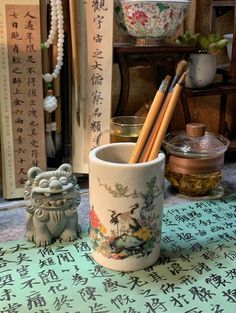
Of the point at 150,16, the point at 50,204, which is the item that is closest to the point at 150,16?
the point at 150,16

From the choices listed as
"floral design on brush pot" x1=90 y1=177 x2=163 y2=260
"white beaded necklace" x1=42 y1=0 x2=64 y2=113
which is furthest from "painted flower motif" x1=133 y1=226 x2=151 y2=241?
"white beaded necklace" x1=42 y1=0 x2=64 y2=113

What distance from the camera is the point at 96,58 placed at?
3.07ft

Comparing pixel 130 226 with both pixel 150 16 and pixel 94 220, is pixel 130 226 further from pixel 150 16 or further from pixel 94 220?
pixel 150 16

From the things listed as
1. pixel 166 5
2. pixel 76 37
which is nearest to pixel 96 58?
pixel 76 37

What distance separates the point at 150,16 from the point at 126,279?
592 mm

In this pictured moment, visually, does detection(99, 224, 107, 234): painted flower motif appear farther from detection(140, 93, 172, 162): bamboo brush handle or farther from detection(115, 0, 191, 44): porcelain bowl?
detection(115, 0, 191, 44): porcelain bowl

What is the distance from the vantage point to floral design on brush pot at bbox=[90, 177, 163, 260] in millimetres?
628

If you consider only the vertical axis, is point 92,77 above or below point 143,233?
above

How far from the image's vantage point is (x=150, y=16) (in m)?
0.95

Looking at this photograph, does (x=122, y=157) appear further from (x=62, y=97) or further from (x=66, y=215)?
(x=62, y=97)

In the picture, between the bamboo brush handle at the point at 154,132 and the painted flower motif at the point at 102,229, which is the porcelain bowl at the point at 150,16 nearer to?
the bamboo brush handle at the point at 154,132

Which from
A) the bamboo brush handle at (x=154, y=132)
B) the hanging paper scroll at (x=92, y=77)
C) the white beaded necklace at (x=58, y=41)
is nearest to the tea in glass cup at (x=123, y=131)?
the hanging paper scroll at (x=92, y=77)

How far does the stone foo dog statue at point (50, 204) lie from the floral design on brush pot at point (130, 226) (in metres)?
0.08

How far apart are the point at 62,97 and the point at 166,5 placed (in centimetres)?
31
